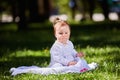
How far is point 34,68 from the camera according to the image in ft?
31.0

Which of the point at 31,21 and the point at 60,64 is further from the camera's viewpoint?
the point at 31,21

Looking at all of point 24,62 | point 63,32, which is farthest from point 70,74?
point 24,62

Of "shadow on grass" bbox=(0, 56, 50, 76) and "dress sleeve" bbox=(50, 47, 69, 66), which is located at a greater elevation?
"dress sleeve" bbox=(50, 47, 69, 66)

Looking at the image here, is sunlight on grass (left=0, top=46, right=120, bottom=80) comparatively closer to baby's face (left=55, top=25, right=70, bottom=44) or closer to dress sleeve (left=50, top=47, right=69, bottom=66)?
dress sleeve (left=50, top=47, right=69, bottom=66)

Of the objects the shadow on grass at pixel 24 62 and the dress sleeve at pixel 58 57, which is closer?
the dress sleeve at pixel 58 57

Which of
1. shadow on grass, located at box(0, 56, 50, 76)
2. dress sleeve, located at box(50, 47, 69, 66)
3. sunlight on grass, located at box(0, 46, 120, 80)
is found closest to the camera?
sunlight on grass, located at box(0, 46, 120, 80)

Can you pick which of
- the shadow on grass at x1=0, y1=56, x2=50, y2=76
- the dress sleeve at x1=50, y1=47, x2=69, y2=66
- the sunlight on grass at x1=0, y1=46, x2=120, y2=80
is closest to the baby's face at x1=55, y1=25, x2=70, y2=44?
the dress sleeve at x1=50, y1=47, x2=69, y2=66

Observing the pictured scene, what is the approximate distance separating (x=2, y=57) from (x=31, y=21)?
25.4 meters

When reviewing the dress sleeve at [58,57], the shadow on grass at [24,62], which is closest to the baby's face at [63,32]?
the dress sleeve at [58,57]

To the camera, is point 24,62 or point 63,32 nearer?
point 63,32

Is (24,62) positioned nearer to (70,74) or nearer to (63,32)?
(63,32)

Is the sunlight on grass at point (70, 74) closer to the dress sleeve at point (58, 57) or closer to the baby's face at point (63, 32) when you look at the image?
the dress sleeve at point (58, 57)

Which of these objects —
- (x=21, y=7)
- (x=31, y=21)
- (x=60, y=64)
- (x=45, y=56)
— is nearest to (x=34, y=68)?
(x=60, y=64)

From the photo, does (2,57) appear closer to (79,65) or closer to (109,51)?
(109,51)
